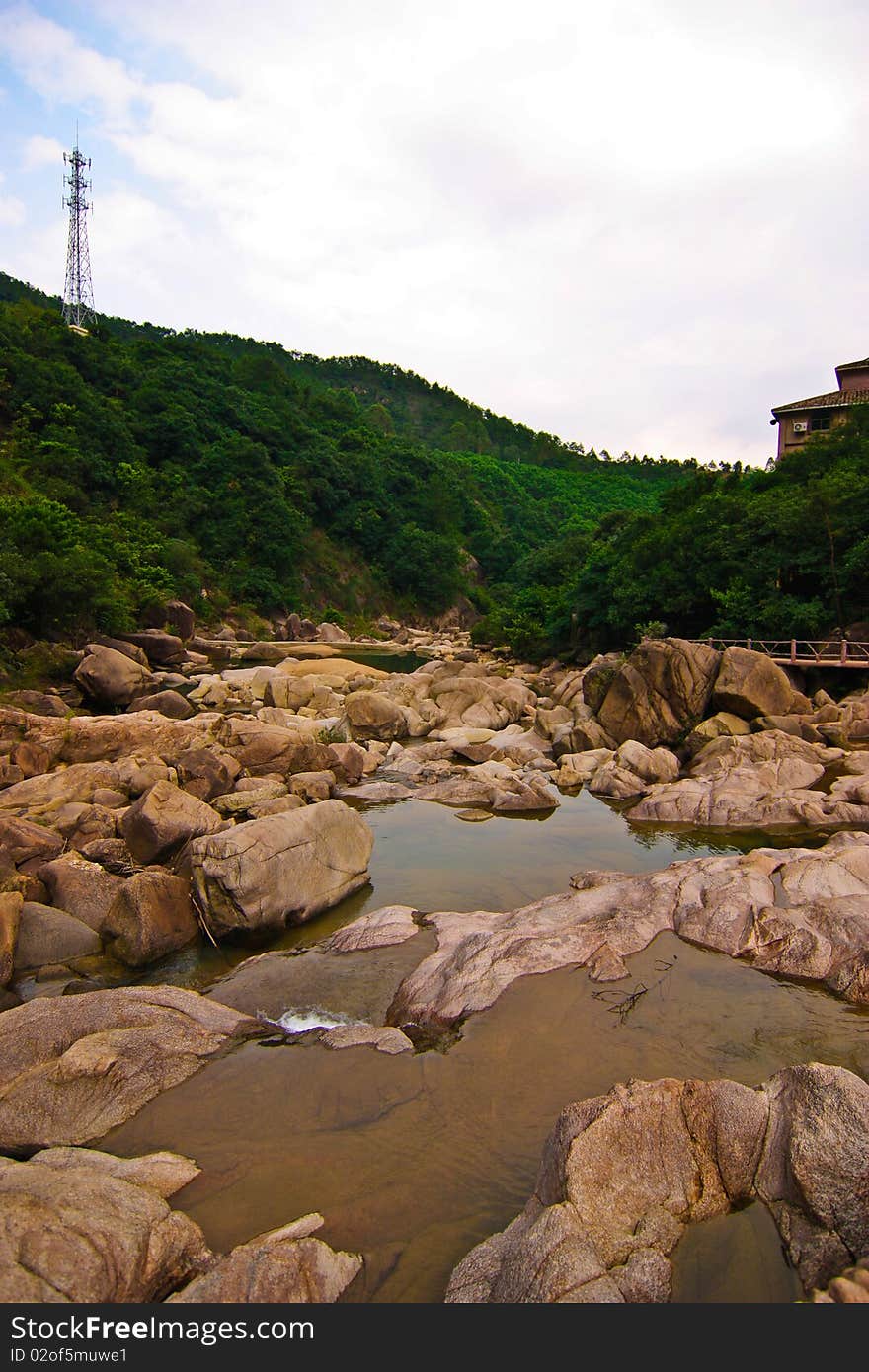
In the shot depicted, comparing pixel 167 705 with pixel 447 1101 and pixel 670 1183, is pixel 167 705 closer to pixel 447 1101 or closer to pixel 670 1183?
pixel 447 1101

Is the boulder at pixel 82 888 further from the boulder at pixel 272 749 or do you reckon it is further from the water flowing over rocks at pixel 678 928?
the boulder at pixel 272 749

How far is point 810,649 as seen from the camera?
79.7ft

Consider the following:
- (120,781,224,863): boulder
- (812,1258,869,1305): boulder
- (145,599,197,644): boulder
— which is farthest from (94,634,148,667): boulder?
(812,1258,869,1305): boulder

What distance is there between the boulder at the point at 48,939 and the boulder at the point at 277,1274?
516 centimetres

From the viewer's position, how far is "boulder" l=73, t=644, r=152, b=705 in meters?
22.6

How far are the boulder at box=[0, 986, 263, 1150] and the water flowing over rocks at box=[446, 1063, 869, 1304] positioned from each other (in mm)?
3165

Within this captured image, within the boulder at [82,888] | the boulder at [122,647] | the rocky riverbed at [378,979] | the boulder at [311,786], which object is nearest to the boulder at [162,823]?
the rocky riverbed at [378,979]

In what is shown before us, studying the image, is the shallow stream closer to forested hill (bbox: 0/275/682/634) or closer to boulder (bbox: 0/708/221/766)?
boulder (bbox: 0/708/221/766)

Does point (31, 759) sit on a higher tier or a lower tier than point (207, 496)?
lower

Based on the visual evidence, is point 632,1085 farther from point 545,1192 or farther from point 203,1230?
point 203,1230

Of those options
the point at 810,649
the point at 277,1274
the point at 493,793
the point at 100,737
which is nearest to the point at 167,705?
the point at 100,737

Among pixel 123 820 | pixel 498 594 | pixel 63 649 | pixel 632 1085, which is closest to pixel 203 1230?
pixel 632 1085

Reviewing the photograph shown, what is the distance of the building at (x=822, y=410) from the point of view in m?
41.9

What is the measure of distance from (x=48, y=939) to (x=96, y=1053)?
116 inches
